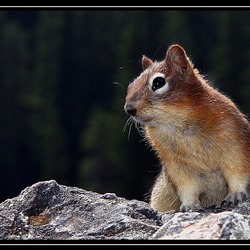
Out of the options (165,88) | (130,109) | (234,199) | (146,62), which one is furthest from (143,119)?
(234,199)

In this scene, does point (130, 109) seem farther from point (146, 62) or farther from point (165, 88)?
point (146, 62)

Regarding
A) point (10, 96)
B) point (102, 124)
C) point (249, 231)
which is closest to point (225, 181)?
point (249, 231)

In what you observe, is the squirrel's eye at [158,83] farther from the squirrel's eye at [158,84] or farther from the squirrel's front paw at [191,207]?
the squirrel's front paw at [191,207]

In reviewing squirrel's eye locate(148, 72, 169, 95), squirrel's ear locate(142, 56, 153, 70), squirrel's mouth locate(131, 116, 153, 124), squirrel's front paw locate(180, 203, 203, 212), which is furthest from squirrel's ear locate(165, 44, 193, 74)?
squirrel's front paw locate(180, 203, 203, 212)

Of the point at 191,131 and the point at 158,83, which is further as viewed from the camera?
the point at 158,83

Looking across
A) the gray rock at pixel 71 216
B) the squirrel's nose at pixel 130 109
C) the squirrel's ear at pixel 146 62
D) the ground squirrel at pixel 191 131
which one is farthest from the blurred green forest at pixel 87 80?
the gray rock at pixel 71 216
